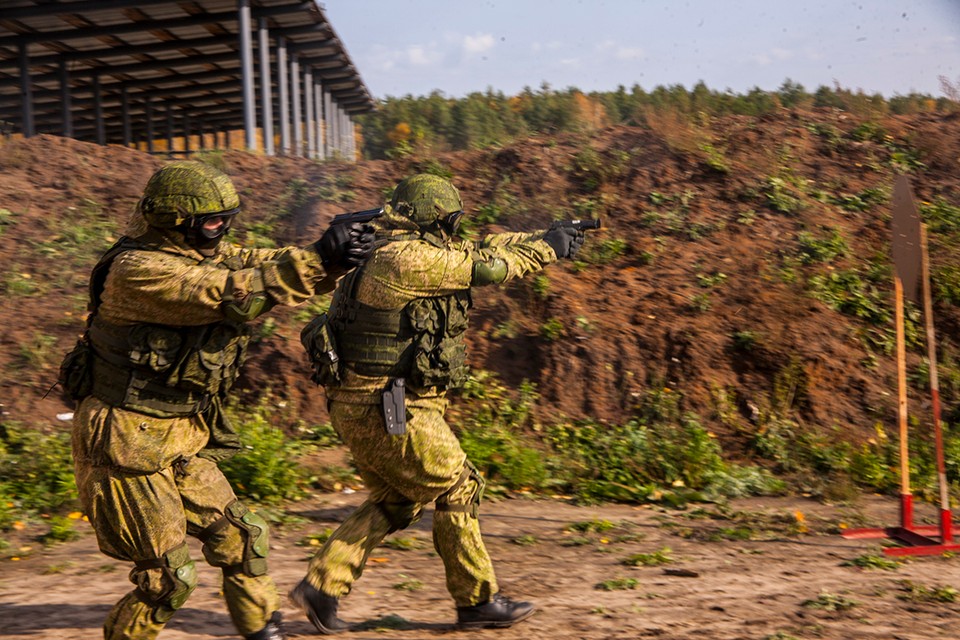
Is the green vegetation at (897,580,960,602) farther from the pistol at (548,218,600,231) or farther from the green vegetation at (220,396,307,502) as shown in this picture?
the green vegetation at (220,396,307,502)

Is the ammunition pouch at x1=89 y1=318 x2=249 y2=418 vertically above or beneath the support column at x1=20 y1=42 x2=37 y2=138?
beneath

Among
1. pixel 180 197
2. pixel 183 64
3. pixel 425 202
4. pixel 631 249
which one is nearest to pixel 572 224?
pixel 425 202

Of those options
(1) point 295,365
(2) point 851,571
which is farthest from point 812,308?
(1) point 295,365

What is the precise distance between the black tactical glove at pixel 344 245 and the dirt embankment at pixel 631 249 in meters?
4.95

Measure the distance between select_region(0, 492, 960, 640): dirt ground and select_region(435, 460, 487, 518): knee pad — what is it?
1.92ft

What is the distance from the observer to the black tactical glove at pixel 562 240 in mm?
5062

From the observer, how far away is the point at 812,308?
9.12 m

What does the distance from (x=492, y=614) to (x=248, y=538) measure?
1.23 metres

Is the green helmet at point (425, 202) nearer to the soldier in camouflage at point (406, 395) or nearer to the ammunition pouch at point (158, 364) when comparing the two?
the soldier in camouflage at point (406, 395)

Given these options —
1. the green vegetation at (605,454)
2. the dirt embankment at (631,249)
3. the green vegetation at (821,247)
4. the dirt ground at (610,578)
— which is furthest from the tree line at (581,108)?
the dirt ground at (610,578)

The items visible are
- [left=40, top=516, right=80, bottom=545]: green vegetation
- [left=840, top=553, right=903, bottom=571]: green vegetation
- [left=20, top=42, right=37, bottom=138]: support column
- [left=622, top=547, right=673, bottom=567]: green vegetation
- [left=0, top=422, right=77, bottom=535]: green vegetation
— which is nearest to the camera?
[left=840, top=553, right=903, bottom=571]: green vegetation

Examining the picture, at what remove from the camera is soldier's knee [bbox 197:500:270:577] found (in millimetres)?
3928

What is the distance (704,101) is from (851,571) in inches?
404

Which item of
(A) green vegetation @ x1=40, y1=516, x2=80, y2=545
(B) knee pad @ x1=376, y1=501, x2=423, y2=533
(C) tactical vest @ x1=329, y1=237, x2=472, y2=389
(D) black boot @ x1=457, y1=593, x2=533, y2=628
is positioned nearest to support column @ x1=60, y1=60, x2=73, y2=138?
(A) green vegetation @ x1=40, y1=516, x2=80, y2=545
